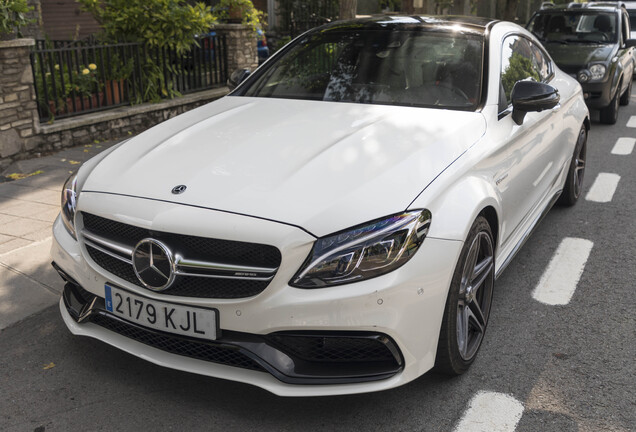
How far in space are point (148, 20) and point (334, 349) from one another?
7637mm

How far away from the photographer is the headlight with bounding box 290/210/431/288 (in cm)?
268

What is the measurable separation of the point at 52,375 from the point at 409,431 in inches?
67.3

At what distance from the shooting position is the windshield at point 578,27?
1088cm

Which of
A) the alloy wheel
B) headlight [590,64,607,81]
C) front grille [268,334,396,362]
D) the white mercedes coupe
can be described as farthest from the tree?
front grille [268,334,396,362]

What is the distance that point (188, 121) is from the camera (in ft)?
13.4

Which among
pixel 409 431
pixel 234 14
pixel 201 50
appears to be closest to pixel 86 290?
pixel 409 431

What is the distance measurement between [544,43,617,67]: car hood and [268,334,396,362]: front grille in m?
8.47

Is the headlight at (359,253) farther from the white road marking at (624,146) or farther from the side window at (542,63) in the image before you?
the white road marking at (624,146)

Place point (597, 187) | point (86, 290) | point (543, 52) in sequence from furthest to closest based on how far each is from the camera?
point (597, 187), point (543, 52), point (86, 290)

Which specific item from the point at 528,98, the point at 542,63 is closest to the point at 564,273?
the point at 528,98

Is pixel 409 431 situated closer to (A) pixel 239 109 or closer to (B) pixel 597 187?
(A) pixel 239 109

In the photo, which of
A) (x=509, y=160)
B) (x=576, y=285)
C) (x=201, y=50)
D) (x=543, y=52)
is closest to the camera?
(x=509, y=160)

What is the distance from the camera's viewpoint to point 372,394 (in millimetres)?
3186

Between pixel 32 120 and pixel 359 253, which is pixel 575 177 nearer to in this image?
pixel 359 253
